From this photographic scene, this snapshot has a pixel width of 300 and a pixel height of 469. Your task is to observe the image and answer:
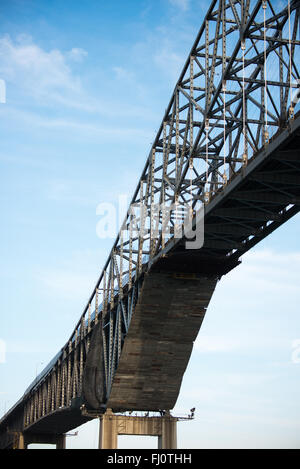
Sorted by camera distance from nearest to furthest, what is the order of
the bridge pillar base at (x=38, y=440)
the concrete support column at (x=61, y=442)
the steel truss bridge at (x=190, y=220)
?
1. the steel truss bridge at (x=190, y=220)
2. the concrete support column at (x=61, y=442)
3. the bridge pillar base at (x=38, y=440)

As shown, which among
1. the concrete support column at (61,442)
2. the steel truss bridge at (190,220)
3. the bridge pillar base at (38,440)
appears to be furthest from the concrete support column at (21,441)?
the steel truss bridge at (190,220)

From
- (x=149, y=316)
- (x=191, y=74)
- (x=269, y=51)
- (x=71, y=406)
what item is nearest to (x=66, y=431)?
(x=71, y=406)

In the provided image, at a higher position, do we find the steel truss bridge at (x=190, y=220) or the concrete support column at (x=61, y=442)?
the steel truss bridge at (x=190, y=220)

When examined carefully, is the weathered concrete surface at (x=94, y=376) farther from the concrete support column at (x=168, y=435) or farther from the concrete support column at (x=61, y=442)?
the concrete support column at (x=61, y=442)

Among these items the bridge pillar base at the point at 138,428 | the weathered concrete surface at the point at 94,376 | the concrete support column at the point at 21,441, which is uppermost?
the weathered concrete surface at the point at 94,376

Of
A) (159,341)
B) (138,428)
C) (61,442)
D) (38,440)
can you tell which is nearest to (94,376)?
(138,428)

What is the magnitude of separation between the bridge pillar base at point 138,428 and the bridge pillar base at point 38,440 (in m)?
57.5

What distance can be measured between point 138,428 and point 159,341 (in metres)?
8.75

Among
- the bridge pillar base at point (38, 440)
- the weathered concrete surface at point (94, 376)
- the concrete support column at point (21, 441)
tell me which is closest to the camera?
the weathered concrete surface at point (94, 376)

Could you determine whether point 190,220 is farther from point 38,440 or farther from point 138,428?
point 38,440

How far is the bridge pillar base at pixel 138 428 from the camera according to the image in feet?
197

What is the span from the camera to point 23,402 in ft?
398

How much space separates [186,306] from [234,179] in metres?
19.9
